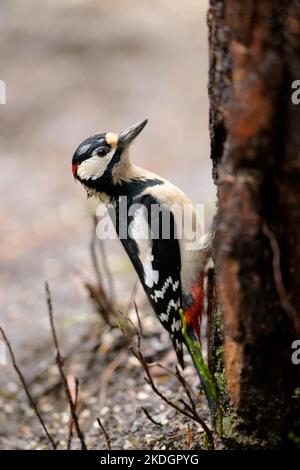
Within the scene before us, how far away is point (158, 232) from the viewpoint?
3799mm

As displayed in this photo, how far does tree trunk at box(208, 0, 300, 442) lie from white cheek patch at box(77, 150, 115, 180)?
1394mm

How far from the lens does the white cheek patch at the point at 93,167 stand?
386 cm

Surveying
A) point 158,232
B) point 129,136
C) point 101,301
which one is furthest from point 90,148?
point 101,301

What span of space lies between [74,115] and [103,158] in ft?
18.9

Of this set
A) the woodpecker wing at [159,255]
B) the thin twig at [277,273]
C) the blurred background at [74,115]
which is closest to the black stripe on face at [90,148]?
the woodpecker wing at [159,255]

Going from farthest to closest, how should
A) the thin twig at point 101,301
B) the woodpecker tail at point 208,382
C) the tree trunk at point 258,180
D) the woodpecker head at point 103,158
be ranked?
the thin twig at point 101,301 → the woodpecker head at point 103,158 → the woodpecker tail at point 208,382 → the tree trunk at point 258,180

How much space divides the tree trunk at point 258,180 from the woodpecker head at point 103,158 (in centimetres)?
138

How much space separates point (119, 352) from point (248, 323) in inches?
97.8

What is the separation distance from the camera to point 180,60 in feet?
33.6

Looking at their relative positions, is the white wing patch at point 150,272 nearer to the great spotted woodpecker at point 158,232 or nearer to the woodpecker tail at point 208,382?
the great spotted woodpecker at point 158,232

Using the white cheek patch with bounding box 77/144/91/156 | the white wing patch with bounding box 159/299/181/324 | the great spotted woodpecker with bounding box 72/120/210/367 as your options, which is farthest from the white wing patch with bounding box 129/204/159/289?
the white cheek patch with bounding box 77/144/91/156

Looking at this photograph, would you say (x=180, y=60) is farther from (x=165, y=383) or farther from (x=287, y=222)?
(x=287, y=222)

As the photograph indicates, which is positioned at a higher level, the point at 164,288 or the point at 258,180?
the point at 258,180

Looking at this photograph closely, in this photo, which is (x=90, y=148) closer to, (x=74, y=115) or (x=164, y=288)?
(x=164, y=288)
